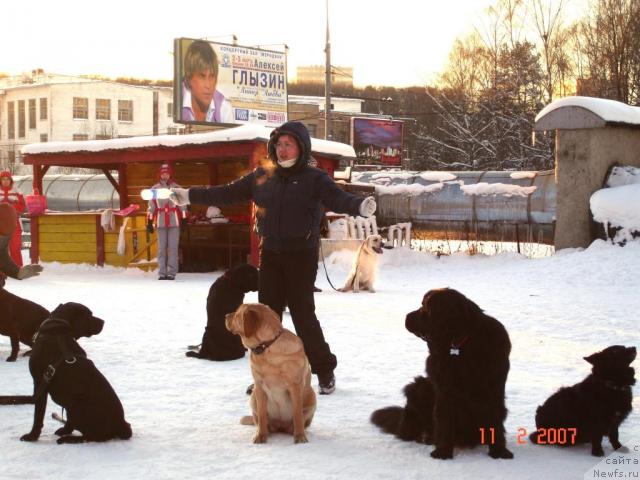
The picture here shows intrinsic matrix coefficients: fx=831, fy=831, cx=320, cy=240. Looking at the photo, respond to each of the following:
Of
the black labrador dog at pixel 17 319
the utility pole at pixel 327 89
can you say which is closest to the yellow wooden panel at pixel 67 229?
the black labrador dog at pixel 17 319

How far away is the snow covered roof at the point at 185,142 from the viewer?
609 inches

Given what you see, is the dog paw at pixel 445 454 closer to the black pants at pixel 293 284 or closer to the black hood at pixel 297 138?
the black pants at pixel 293 284

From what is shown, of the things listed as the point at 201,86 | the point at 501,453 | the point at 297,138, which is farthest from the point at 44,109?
the point at 501,453

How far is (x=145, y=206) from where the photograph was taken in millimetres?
19172

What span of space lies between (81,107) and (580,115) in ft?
173

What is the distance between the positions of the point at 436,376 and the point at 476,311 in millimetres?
397

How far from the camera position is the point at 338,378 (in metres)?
6.57

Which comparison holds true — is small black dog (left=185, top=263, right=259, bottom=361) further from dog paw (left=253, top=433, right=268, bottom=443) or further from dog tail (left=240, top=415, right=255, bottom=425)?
dog paw (left=253, top=433, right=268, bottom=443)

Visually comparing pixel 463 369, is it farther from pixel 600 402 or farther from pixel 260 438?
pixel 260 438

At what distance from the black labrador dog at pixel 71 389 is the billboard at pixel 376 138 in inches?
1764

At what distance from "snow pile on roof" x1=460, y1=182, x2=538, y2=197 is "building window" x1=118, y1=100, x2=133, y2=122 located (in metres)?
49.1

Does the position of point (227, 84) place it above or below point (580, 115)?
above

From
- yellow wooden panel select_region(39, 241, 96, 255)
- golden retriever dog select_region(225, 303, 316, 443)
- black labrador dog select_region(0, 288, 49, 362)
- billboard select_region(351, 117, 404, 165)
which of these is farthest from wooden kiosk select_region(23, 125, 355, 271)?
billboard select_region(351, 117, 404, 165)

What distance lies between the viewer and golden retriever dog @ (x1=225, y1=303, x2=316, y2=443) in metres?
4.60
